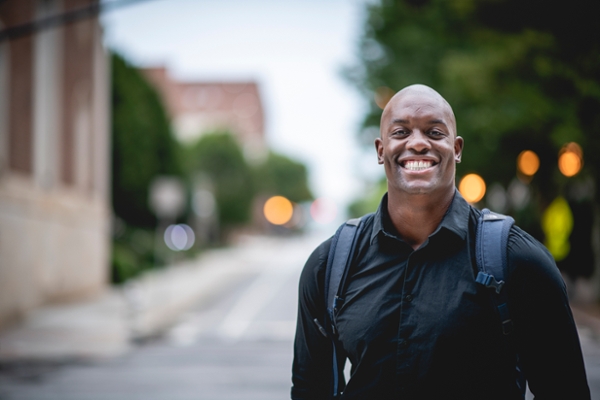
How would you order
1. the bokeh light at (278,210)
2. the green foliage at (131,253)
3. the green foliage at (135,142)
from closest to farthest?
the green foliage at (131,253), the green foliage at (135,142), the bokeh light at (278,210)

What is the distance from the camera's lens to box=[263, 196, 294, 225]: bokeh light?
106 metres

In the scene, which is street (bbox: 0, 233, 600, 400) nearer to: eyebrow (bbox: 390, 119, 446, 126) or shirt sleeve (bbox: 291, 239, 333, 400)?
shirt sleeve (bbox: 291, 239, 333, 400)

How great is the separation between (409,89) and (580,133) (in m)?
13.0

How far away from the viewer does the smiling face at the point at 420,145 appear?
2320mm

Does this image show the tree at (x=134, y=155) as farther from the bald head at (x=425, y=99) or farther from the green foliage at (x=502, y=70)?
the bald head at (x=425, y=99)

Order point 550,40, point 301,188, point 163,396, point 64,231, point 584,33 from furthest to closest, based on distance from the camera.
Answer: point 301,188 → point 64,231 → point 550,40 → point 584,33 → point 163,396

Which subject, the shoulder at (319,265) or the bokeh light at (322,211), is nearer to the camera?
the shoulder at (319,265)

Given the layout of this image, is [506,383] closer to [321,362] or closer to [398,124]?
[321,362]

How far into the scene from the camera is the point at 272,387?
8.61 metres

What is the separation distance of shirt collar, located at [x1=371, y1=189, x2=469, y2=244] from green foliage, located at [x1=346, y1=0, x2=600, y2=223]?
6.54 meters

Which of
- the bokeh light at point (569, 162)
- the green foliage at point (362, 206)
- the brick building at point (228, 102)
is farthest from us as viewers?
the green foliage at point (362, 206)

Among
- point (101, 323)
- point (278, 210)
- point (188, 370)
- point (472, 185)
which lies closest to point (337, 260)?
point (188, 370)

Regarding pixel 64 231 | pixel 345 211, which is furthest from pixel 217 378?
pixel 345 211

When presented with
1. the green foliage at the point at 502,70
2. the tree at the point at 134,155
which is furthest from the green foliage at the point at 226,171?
the green foliage at the point at 502,70
